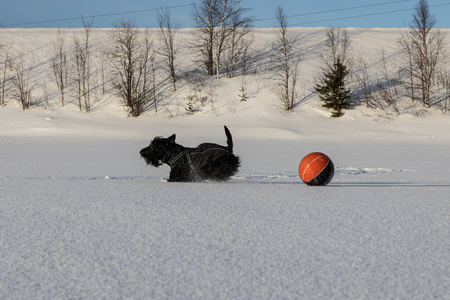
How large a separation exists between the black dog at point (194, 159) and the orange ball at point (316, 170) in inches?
47.9

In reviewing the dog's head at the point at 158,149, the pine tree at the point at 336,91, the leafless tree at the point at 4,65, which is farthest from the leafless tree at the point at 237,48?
the dog's head at the point at 158,149

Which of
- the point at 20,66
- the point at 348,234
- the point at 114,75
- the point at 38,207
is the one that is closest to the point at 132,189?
the point at 38,207

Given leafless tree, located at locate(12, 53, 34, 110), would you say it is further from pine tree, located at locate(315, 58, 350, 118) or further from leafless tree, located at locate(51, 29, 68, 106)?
pine tree, located at locate(315, 58, 350, 118)

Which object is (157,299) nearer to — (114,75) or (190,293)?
(190,293)

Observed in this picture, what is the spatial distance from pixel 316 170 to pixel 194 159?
2.00 m

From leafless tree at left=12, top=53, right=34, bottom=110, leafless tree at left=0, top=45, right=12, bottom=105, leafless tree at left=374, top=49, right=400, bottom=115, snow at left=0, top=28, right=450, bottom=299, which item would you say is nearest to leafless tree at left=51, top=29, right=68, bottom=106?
leafless tree at left=12, top=53, right=34, bottom=110

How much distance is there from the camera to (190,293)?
1908 mm

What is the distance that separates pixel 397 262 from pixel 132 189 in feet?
12.4

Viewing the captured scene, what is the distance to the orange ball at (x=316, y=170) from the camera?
5.93 m

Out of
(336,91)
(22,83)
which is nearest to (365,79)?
(336,91)

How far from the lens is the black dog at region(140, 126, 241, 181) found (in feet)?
21.4

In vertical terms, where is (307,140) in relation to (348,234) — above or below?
above

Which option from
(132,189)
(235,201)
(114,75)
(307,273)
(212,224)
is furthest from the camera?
(114,75)

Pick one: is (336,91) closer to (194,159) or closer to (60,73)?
(60,73)
